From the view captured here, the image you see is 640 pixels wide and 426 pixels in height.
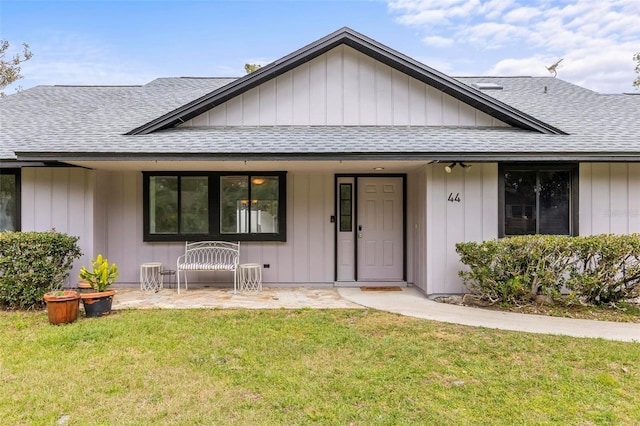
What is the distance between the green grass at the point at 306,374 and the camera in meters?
2.84

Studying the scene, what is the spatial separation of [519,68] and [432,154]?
24924 millimetres

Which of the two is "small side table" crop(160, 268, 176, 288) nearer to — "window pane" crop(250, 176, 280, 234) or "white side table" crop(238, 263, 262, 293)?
"white side table" crop(238, 263, 262, 293)

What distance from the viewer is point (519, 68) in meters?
25.8

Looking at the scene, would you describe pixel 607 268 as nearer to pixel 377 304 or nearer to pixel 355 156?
pixel 377 304

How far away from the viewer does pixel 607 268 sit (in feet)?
18.5

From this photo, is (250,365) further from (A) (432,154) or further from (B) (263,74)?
(B) (263,74)

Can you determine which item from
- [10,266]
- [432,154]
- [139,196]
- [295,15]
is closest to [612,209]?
[432,154]

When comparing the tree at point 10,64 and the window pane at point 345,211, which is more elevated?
the tree at point 10,64

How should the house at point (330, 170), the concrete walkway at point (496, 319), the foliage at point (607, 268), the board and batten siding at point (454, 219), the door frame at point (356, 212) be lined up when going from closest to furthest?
the concrete walkway at point (496, 319) → the foliage at point (607, 268) → the house at point (330, 170) → the board and batten siding at point (454, 219) → the door frame at point (356, 212)

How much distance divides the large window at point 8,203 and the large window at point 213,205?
7.38ft

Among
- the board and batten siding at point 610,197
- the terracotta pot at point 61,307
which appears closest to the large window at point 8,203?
the terracotta pot at point 61,307

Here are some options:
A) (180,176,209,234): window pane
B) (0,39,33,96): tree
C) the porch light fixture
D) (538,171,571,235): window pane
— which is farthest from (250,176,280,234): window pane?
(0,39,33,96): tree

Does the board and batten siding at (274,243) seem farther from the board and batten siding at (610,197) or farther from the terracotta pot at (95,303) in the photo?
the board and batten siding at (610,197)

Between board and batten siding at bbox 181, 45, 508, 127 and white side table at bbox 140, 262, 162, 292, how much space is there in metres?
2.92
